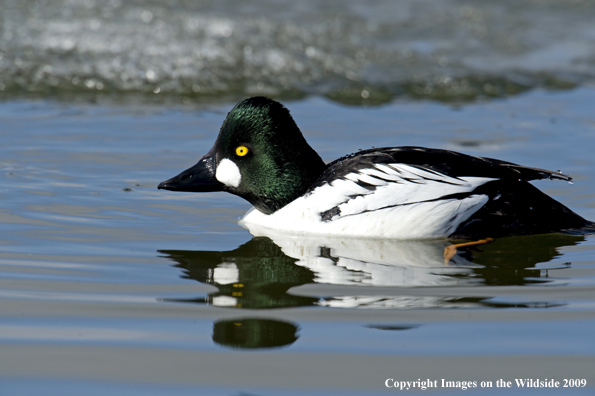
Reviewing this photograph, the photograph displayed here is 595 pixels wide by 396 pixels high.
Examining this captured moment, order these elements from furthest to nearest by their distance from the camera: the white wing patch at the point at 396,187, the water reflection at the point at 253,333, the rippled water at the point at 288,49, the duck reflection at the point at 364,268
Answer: the rippled water at the point at 288,49
the white wing patch at the point at 396,187
the duck reflection at the point at 364,268
the water reflection at the point at 253,333

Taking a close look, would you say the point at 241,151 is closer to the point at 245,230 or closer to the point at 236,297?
the point at 245,230

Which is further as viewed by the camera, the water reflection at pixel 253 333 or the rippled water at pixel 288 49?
the rippled water at pixel 288 49

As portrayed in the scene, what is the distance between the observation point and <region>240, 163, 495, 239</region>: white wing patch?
5.55 metres

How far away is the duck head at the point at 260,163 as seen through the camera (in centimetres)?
608

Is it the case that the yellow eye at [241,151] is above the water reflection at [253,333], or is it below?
above

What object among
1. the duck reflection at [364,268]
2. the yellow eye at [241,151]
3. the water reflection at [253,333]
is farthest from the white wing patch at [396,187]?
the water reflection at [253,333]

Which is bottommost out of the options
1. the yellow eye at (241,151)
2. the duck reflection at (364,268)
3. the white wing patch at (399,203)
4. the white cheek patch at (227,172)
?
the duck reflection at (364,268)

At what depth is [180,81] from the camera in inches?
460

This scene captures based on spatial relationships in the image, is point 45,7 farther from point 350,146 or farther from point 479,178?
point 479,178

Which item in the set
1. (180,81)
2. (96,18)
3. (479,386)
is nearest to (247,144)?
(479,386)

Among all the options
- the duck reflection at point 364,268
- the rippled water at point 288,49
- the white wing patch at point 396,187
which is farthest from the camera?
the rippled water at point 288,49

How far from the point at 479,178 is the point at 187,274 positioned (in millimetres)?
2134

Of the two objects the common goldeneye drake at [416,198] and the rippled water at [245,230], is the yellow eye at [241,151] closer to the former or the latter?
Result: the common goldeneye drake at [416,198]

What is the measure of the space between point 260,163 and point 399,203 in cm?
117
